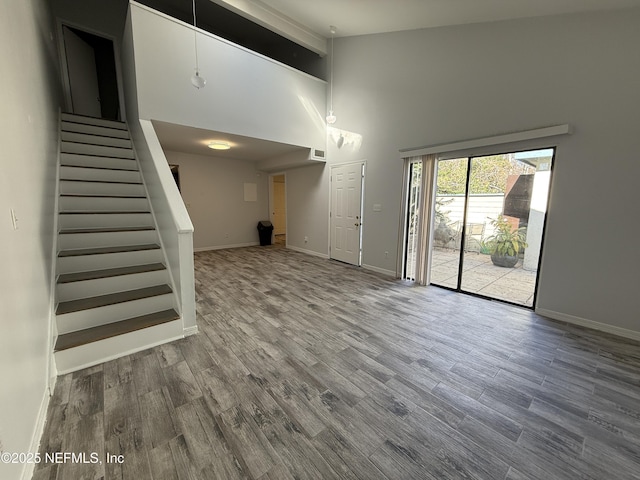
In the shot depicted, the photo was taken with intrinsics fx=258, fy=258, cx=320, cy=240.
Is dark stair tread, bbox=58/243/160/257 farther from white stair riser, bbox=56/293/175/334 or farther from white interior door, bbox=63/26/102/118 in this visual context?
white interior door, bbox=63/26/102/118

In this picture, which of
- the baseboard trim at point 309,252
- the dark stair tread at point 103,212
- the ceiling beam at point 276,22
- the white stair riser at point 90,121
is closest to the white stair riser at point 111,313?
the dark stair tread at point 103,212

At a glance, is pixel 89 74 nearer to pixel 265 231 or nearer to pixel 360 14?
pixel 265 231

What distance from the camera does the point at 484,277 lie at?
435 cm

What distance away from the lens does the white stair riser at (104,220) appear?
3.06 m

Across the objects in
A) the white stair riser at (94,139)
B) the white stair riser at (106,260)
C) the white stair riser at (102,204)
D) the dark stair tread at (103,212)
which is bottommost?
the white stair riser at (106,260)

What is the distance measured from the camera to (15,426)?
4.17 ft

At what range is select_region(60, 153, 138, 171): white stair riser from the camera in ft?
11.9

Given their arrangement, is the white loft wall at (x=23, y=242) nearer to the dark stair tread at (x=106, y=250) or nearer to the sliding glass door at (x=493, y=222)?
the dark stair tread at (x=106, y=250)

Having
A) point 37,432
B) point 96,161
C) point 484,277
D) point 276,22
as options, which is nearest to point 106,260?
point 37,432

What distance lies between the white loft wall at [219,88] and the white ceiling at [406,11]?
2.96 feet

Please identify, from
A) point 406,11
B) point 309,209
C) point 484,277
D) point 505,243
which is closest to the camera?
point 406,11

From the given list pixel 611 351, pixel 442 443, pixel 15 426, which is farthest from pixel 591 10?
pixel 15 426

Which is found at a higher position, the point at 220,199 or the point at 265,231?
the point at 220,199

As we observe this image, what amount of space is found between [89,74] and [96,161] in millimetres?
4185
